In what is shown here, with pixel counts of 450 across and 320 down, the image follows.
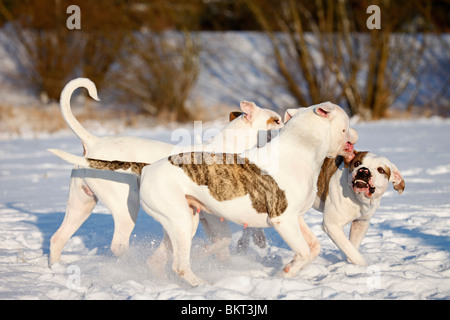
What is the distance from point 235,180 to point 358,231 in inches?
58.0

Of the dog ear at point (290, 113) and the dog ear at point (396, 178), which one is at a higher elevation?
the dog ear at point (290, 113)

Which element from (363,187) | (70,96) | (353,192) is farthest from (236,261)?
(70,96)

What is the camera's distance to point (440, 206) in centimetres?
711

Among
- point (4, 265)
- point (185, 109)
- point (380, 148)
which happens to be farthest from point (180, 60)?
point (4, 265)

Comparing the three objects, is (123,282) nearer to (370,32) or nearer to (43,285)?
(43,285)

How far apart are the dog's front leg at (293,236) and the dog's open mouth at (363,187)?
0.76 m

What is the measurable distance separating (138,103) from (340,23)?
704 centimetres

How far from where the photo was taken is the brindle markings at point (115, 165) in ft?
15.5

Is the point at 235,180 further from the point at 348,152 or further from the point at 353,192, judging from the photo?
the point at 353,192

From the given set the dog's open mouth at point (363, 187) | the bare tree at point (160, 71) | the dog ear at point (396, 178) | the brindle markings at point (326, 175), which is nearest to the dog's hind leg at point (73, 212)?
the brindle markings at point (326, 175)

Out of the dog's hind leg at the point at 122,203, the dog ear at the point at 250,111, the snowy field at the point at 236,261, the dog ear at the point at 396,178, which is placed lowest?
the snowy field at the point at 236,261

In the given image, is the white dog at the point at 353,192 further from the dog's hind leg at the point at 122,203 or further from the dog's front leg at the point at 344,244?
the dog's hind leg at the point at 122,203

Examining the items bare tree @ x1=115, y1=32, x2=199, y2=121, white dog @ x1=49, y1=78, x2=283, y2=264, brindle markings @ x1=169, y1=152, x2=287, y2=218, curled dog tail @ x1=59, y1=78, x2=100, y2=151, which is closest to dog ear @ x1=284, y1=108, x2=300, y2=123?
white dog @ x1=49, y1=78, x2=283, y2=264

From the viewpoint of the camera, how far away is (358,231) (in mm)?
5355
